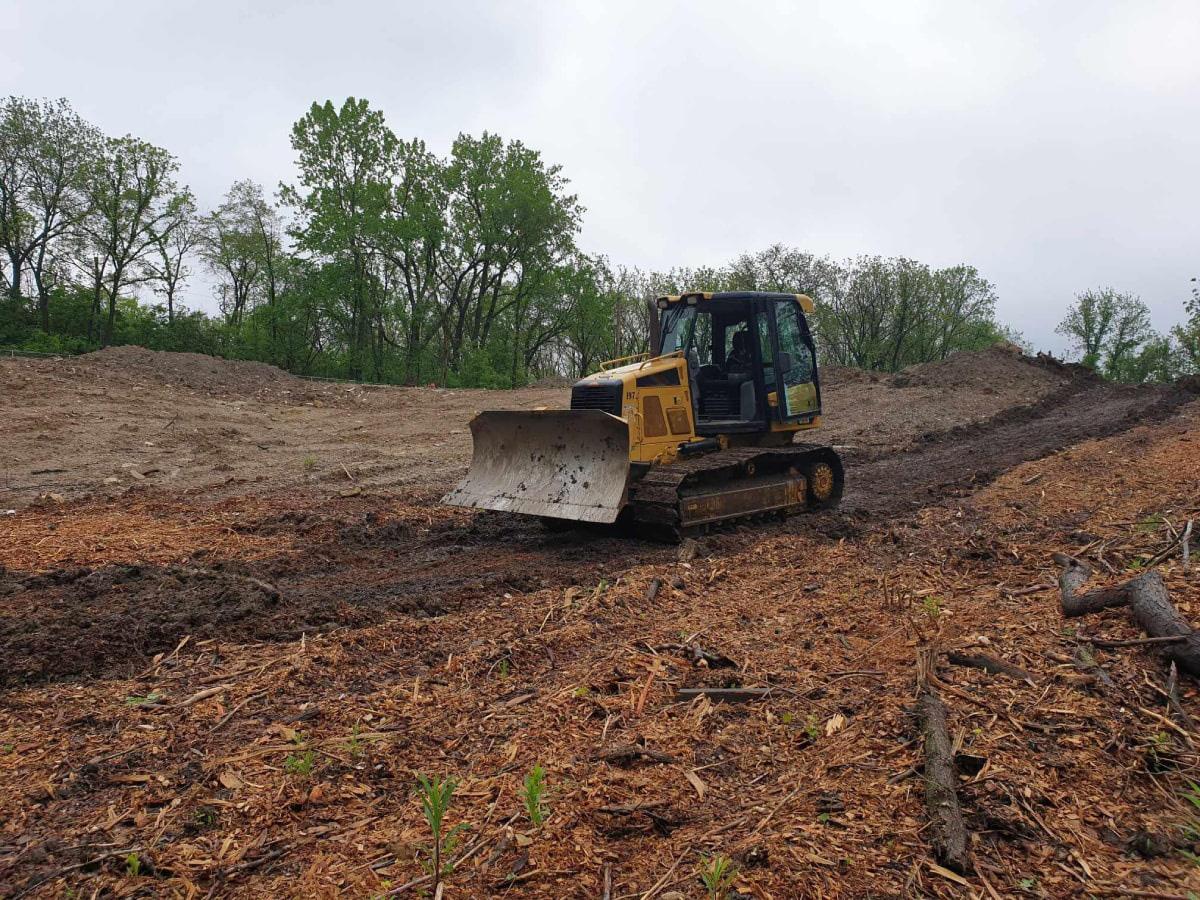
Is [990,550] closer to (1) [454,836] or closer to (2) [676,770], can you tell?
(2) [676,770]

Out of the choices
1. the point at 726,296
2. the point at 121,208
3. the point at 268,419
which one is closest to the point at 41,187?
the point at 121,208

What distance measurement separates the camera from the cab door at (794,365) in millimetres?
9445

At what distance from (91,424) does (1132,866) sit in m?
18.5

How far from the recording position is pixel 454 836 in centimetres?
283

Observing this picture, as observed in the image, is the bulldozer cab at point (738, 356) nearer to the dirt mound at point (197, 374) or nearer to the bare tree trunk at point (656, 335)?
the bare tree trunk at point (656, 335)

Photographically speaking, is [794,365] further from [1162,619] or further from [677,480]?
[1162,619]

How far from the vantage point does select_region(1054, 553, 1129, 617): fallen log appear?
436cm

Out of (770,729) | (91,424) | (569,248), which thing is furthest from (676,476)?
(569,248)

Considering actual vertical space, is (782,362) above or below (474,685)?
above

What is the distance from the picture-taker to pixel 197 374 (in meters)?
22.9

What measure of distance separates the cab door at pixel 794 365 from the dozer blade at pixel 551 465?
108 inches

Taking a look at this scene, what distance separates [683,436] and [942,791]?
6216 mm

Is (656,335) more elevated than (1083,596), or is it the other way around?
(656,335)

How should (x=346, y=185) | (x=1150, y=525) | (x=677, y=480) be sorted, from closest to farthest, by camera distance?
1. (x=1150, y=525)
2. (x=677, y=480)
3. (x=346, y=185)
